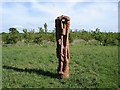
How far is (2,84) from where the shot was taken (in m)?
Answer: 9.47

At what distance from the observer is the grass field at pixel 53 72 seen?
9.73m

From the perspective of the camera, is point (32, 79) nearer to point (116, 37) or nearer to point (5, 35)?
point (5, 35)

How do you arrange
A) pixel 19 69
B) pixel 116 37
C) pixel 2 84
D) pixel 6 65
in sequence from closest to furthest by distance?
pixel 2 84 < pixel 19 69 < pixel 6 65 < pixel 116 37

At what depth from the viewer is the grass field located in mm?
9734

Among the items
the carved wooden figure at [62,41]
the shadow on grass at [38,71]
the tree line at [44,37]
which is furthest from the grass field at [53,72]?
the tree line at [44,37]

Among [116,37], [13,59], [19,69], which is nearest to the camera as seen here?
[19,69]

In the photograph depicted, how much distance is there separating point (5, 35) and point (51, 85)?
1778 centimetres

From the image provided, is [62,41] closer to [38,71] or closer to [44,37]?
[38,71]

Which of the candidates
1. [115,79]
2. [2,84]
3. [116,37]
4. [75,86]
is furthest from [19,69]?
[116,37]

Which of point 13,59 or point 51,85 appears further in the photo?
point 13,59

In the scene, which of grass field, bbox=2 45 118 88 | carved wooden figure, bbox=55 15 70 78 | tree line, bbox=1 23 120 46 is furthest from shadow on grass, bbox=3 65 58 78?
tree line, bbox=1 23 120 46

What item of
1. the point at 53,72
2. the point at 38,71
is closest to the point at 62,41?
the point at 53,72

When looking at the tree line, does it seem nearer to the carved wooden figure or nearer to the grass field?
the grass field

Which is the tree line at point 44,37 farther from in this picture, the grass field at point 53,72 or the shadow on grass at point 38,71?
the shadow on grass at point 38,71
